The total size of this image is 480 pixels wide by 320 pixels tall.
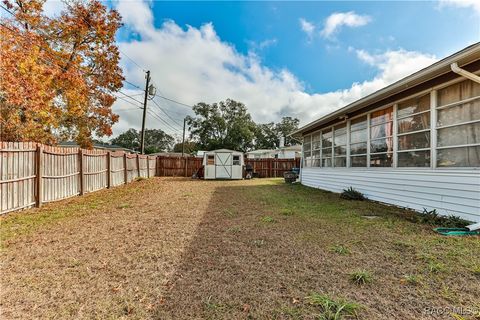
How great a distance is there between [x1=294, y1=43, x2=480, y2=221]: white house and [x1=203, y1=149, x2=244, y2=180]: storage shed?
1002 cm

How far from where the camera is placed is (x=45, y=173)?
6293mm

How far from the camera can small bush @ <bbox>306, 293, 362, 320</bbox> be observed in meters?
1.88

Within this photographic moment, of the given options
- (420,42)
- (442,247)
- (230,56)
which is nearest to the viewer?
(442,247)

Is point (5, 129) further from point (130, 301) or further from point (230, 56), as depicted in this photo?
point (230, 56)

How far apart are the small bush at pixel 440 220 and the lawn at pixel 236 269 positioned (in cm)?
34

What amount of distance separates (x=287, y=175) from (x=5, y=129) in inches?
507

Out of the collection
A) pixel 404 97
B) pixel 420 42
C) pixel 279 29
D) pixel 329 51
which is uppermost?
pixel 279 29

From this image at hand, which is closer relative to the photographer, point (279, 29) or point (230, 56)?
point (279, 29)

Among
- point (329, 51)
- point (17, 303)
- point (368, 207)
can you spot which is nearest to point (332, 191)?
point (368, 207)

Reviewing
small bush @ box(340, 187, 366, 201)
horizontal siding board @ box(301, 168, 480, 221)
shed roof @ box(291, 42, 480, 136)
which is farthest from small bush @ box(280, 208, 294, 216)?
shed roof @ box(291, 42, 480, 136)

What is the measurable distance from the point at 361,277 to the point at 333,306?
631 millimetres

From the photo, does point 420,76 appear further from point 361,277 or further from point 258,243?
point 258,243

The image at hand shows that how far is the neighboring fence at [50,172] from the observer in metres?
5.18

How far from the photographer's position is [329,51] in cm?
1109
